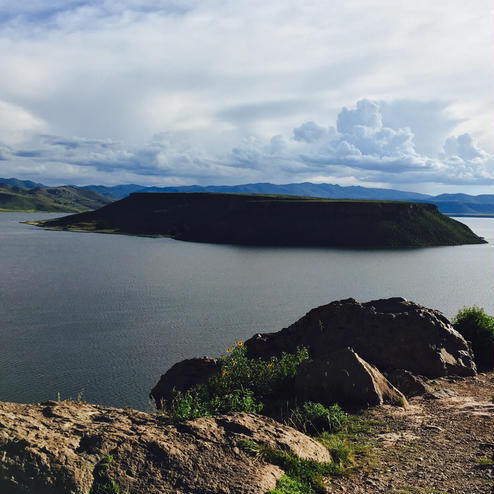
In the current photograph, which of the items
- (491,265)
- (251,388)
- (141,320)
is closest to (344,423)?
(251,388)

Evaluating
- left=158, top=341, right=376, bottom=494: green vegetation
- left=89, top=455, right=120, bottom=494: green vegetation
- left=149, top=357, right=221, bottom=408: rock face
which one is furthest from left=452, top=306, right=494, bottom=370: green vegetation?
left=89, top=455, right=120, bottom=494: green vegetation

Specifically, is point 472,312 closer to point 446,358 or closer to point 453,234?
point 446,358

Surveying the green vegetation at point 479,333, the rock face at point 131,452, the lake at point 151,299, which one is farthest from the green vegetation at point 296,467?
the lake at point 151,299

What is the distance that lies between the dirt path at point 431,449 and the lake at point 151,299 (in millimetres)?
17877

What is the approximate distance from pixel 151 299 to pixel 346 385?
167 ft

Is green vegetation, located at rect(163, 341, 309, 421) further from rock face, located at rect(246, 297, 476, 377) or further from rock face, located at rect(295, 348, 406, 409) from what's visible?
rock face, located at rect(246, 297, 476, 377)

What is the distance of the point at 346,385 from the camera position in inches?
671

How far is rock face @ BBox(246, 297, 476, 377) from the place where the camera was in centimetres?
2206

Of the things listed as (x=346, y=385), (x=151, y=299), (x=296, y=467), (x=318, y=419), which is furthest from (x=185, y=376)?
(x=151, y=299)

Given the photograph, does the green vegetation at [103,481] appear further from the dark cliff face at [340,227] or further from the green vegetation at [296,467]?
the dark cliff face at [340,227]

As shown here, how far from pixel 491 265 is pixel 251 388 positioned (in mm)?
119662

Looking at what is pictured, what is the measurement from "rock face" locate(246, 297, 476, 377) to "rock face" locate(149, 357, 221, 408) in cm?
291

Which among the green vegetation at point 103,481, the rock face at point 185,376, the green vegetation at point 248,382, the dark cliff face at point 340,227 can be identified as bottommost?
the rock face at point 185,376

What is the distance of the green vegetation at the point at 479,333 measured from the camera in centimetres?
2509
